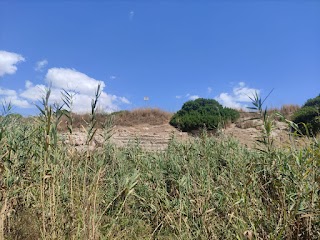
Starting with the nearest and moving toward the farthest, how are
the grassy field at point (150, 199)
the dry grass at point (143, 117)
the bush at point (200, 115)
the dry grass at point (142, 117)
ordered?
the grassy field at point (150, 199)
the bush at point (200, 115)
the dry grass at point (142, 117)
the dry grass at point (143, 117)

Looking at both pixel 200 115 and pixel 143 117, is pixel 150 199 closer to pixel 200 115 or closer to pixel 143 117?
pixel 200 115

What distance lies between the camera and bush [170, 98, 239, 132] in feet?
46.9

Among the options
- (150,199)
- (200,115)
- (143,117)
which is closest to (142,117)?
(143,117)

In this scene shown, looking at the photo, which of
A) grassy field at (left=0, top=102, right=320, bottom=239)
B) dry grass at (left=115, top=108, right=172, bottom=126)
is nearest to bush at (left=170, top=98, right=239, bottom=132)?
dry grass at (left=115, top=108, right=172, bottom=126)

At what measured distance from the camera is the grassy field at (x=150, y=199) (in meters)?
2.26

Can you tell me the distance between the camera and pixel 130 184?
7.43ft

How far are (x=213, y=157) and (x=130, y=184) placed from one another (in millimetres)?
3080

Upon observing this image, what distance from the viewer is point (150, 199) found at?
361cm

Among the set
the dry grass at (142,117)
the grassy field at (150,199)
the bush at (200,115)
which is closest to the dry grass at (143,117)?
the dry grass at (142,117)

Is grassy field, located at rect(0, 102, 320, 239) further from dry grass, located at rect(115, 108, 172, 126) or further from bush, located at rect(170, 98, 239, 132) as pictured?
dry grass, located at rect(115, 108, 172, 126)

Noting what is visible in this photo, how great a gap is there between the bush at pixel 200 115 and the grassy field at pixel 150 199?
9.62 meters

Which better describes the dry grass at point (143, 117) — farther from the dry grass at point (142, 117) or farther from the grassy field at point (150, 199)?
the grassy field at point (150, 199)

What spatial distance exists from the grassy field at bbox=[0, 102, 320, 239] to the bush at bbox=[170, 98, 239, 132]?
9620 millimetres

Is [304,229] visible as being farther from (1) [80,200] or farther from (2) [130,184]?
(1) [80,200]
